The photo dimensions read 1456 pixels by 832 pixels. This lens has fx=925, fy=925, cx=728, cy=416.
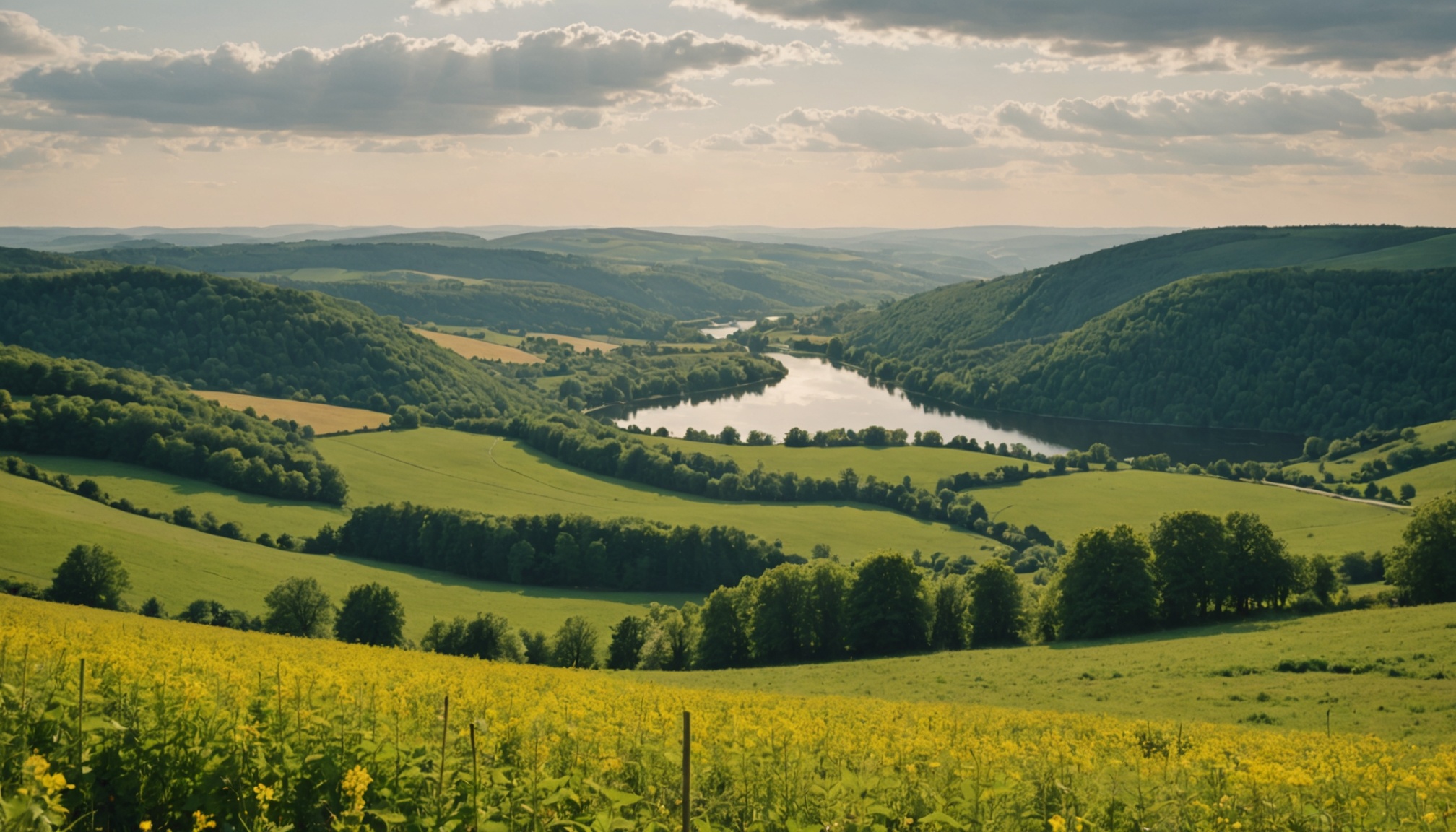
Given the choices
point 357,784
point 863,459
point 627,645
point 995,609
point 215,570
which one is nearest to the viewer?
point 357,784

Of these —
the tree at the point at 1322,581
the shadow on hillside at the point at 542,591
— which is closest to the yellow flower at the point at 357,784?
the tree at the point at 1322,581

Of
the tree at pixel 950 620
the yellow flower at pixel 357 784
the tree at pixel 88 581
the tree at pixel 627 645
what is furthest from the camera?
the tree at pixel 627 645

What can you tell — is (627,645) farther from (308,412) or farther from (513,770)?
(308,412)

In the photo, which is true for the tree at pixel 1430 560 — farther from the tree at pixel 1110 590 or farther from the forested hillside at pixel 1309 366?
the forested hillside at pixel 1309 366

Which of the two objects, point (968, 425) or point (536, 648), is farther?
point (968, 425)

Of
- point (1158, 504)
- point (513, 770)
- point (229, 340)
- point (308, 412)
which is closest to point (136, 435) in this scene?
point (308, 412)

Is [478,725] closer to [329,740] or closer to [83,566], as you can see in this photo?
[329,740]

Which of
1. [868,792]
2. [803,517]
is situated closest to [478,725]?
[868,792]
